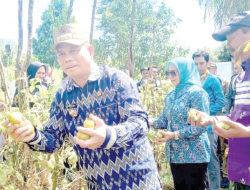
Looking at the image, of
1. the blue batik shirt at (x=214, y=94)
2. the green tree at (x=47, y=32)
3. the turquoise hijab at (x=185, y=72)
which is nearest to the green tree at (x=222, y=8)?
the blue batik shirt at (x=214, y=94)

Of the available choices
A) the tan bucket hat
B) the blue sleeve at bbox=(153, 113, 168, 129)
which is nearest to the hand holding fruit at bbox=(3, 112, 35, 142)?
the tan bucket hat

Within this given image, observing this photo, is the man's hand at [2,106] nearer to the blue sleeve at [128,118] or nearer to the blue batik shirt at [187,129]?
the blue sleeve at [128,118]

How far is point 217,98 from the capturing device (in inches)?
152

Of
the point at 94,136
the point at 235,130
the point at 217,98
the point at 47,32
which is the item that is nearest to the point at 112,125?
the point at 94,136

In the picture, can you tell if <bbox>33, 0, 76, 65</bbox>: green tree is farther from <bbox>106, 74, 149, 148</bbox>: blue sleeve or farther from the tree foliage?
<bbox>106, 74, 149, 148</bbox>: blue sleeve

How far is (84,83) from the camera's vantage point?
1.95 metres

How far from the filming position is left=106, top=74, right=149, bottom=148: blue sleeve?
5.31ft

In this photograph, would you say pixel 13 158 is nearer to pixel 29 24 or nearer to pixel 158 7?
pixel 29 24

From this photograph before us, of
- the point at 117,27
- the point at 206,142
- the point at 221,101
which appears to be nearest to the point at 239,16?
the point at 206,142

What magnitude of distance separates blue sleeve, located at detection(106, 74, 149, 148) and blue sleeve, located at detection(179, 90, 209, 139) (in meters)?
1.02

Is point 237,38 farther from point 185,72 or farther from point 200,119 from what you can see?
point 185,72

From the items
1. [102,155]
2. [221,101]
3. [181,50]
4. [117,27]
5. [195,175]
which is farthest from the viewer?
[117,27]

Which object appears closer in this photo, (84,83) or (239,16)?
(84,83)

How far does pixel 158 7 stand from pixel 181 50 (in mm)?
6454
